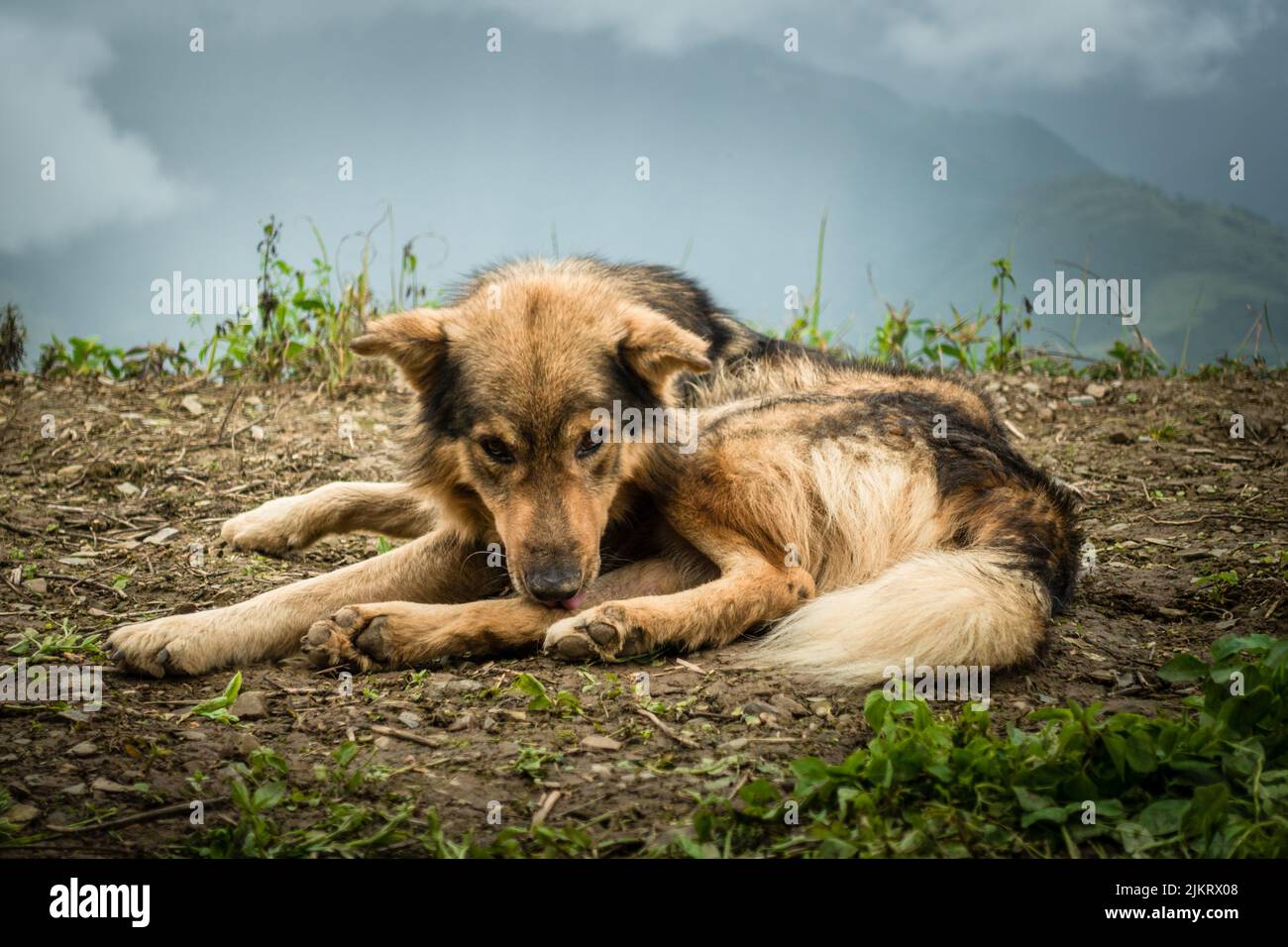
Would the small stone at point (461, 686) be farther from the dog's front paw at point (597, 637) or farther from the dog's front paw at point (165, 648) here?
the dog's front paw at point (165, 648)

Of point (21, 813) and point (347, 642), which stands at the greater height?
point (347, 642)

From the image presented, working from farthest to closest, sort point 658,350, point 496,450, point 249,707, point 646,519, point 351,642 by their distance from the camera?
point 646,519, point 658,350, point 496,450, point 351,642, point 249,707

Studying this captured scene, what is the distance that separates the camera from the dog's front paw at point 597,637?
3.74 meters

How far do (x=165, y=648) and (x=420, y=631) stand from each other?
0.90m

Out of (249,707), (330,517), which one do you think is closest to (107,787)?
(249,707)

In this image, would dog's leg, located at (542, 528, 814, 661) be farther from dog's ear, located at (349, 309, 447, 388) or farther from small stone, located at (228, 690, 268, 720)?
dog's ear, located at (349, 309, 447, 388)

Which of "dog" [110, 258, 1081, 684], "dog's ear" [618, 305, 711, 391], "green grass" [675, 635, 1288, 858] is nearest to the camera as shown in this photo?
"green grass" [675, 635, 1288, 858]

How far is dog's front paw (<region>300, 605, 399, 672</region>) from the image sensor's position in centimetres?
375

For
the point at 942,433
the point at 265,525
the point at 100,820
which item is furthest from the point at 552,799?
the point at 265,525

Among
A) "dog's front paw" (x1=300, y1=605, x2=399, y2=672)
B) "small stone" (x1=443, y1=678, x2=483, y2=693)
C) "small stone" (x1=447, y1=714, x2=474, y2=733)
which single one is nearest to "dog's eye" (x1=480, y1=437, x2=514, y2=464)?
"dog's front paw" (x1=300, y1=605, x2=399, y2=672)

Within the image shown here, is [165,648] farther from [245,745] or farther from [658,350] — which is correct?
[658,350]

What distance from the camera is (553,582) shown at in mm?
3613
